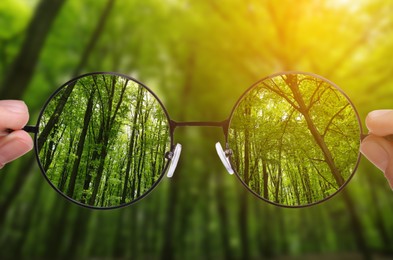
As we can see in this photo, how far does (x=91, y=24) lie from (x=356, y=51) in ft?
18.1

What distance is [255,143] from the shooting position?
6.21ft

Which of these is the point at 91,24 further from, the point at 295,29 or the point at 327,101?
the point at 327,101

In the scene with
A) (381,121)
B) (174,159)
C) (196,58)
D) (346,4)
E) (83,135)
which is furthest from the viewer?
(196,58)

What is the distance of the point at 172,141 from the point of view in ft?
5.79

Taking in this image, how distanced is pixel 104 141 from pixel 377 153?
45.2 inches

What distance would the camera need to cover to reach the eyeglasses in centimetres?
170

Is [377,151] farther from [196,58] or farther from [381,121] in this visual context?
[196,58]

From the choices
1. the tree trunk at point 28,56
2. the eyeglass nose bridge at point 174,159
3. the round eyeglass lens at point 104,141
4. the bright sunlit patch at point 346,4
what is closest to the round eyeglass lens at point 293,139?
the eyeglass nose bridge at point 174,159

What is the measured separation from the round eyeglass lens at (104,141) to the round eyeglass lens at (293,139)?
0.38 m

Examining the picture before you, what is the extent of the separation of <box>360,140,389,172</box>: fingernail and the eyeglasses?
38 centimetres

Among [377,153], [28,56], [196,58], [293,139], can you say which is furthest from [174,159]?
[196,58]

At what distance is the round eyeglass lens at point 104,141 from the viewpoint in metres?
1.70

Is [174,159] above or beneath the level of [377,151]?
above

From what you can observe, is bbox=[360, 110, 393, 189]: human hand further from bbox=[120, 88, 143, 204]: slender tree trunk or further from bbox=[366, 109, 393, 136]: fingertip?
bbox=[120, 88, 143, 204]: slender tree trunk
